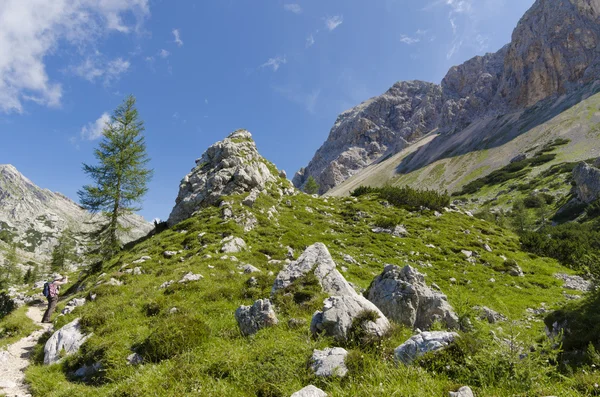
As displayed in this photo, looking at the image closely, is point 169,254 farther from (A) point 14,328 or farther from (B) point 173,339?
(B) point 173,339

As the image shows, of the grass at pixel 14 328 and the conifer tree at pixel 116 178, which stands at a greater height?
the conifer tree at pixel 116 178

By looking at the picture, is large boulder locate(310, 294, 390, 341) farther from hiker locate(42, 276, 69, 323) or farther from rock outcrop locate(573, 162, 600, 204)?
rock outcrop locate(573, 162, 600, 204)

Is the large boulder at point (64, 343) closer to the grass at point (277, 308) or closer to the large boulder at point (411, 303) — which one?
the grass at point (277, 308)

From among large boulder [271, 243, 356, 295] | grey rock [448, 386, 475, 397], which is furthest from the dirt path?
grey rock [448, 386, 475, 397]

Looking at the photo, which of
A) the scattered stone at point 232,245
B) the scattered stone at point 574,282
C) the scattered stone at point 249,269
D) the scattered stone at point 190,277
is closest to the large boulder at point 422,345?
the scattered stone at point 249,269

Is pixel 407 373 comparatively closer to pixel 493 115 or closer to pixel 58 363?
pixel 58 363

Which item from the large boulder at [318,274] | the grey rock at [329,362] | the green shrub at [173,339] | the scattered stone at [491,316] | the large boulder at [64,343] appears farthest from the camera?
the scattered stone at [491,316]

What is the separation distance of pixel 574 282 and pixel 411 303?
21858 mm

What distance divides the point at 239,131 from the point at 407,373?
50.2 m

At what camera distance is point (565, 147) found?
10925cm

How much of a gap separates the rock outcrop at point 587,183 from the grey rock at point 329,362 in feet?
266

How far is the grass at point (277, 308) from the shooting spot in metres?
6.66

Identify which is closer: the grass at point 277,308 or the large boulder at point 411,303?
the grass at point 277,308

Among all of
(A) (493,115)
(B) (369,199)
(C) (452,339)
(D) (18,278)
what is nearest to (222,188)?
(B) (369,199)
